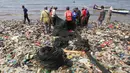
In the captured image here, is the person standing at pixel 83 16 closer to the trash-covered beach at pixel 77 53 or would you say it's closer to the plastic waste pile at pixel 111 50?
the plastic waste pile at pixel 111 50

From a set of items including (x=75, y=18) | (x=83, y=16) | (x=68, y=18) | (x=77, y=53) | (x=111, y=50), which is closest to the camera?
(x=77, y=53)

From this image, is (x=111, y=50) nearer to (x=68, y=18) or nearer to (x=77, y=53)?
(x=77, y=53)

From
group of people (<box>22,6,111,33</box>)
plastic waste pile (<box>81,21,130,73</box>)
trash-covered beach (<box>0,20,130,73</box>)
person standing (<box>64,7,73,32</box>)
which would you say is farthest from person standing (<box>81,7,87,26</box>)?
trash-covered beach (<box>0,20,130,73</box>)

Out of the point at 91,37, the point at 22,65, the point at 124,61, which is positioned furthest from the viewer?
the point at 91,37

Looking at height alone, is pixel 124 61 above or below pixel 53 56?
below

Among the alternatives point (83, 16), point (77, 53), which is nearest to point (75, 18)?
point (83, 16)

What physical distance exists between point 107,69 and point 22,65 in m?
2.93

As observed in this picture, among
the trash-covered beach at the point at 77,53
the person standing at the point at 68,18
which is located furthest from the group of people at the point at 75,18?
the trash-covered beach at the point at 77,53

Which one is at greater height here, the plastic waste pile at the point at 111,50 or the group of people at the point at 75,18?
the group of people at the point at 75,18

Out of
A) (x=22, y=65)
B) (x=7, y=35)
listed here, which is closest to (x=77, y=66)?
(x=22, y=65)

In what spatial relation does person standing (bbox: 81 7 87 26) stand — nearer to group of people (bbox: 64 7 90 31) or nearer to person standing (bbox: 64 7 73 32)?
group of people (bbox: 64 7 90 31)

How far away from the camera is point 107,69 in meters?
7.53

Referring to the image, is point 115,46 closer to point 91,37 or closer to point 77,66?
point 91,37

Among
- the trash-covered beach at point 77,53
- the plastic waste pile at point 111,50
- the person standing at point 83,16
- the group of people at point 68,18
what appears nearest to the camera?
the trash-covered beach at point 77,53
